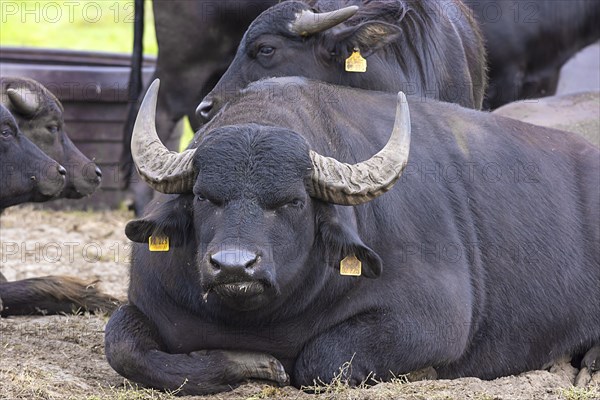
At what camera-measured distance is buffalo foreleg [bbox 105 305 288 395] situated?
19.9 feet

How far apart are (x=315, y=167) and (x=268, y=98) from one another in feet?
2.74

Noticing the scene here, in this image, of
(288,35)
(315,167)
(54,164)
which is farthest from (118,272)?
(315,167)

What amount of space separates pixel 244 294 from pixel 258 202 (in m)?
0.43

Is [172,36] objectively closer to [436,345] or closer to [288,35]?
[288,35]

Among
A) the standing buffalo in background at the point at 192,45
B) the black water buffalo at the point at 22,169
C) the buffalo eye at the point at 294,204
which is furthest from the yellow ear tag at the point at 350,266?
the standing buffalo in background at the point at 192,45

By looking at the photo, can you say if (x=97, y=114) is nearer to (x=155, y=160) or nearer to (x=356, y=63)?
(x=356, y=63)

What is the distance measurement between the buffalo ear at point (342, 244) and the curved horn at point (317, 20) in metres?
2.50

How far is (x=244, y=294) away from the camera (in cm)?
566

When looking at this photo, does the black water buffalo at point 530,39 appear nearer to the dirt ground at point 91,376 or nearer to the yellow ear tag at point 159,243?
the dirt ground at point 91,376

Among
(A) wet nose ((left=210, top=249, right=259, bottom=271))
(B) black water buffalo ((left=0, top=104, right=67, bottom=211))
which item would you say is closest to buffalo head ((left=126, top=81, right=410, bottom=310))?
(A) wet nose ((left=210, top=249, right=259, bottom=271))

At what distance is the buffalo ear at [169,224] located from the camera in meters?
6.09

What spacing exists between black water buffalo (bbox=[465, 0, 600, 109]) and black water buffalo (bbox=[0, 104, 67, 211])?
4.50 metres

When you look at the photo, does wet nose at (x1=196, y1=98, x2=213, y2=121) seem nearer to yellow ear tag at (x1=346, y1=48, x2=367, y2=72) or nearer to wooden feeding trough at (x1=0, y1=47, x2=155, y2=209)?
yellow ear tag at (x1=346, y1=48, x2=367, y2=72)

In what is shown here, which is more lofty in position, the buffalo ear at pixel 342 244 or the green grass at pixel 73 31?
the buffalo ear at pixel 342 244
